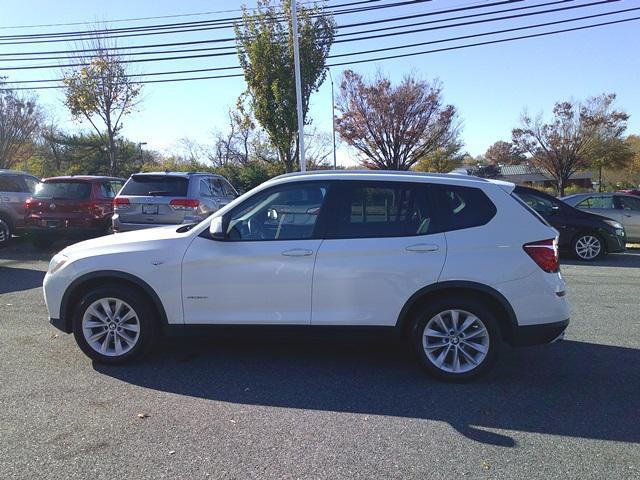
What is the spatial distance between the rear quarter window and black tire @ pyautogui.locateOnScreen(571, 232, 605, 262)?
8.54m

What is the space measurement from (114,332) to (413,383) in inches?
106

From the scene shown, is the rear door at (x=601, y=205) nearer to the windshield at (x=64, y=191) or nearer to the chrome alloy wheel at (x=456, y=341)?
the chrome alloy wheel at (x=456, y=341)

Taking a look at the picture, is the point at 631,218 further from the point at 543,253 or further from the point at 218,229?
the point at 218,229

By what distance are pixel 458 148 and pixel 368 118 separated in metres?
6.87

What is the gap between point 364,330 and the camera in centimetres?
443

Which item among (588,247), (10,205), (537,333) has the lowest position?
(537,333)

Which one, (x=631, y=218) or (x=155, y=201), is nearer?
(x=155, y=201)

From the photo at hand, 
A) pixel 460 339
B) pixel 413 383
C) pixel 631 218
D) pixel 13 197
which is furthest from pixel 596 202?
pixel 13 197

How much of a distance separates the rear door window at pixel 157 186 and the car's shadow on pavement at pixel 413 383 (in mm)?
5040

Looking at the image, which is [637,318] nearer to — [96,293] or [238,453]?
[238,453]

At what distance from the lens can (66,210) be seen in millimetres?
11344

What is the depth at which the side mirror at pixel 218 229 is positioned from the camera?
4.46m

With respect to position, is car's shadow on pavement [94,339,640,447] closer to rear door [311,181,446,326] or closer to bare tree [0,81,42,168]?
rear door [311,181,446,326]

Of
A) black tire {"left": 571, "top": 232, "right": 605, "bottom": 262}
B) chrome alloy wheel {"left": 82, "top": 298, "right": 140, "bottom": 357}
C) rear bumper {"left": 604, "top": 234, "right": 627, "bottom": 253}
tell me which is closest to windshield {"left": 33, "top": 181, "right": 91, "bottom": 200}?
chrome alloy wheel {"left": 82, "top": 298, "right": 140, "bottom": 357}
